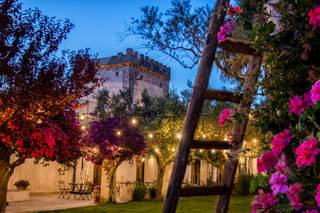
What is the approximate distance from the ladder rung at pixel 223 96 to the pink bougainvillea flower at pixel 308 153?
5.67 feet

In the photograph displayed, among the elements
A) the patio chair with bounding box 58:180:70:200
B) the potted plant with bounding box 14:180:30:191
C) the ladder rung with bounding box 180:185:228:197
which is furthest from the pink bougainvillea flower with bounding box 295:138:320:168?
the patio chair with bounding box 58:180:70:200

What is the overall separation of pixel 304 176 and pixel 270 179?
20cm

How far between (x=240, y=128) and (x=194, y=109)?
47 centimetres

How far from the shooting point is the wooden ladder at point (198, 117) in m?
3.72

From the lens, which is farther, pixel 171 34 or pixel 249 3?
pixel 171 34

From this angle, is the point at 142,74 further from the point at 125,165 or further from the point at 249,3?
the point at 249,3

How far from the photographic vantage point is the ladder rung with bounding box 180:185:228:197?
3859mm

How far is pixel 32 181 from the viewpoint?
25250mm

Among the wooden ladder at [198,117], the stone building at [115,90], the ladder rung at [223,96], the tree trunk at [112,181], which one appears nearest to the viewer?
the wooden ladder at [198,117]

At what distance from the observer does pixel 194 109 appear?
385 cm

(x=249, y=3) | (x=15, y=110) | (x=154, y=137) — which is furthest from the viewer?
(x=154, y=137)

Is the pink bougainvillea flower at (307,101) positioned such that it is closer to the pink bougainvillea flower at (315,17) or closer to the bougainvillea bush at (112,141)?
the pink bougainvillea flower at (315,17)

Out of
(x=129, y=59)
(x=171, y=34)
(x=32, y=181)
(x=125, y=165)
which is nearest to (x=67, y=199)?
(x=32, y=181)

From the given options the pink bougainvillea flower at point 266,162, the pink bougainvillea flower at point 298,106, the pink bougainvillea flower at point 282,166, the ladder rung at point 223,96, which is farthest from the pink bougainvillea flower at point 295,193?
the ladder rung at point 223,96
